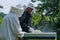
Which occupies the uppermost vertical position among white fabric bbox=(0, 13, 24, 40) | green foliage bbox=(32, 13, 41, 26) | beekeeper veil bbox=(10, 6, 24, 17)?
beekeeper veil bbox=(10, 6, 24, 17)

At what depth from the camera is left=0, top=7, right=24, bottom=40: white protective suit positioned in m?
6.68

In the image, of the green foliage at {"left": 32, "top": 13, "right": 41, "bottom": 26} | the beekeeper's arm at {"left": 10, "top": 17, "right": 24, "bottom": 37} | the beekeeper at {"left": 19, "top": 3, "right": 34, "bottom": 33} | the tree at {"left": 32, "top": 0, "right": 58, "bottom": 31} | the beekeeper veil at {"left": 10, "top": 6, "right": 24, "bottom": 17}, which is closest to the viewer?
the beekeeper's arm at {"left": 10, "top": 17, "right": 24, "bottom": 37}

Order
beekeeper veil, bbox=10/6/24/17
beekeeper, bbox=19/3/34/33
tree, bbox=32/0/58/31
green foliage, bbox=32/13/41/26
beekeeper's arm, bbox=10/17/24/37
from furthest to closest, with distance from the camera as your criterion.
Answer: tree, bbox=32/0/58/31, green foliage, bbox=32/13/41/26, beekeeper, bbox=19/3/34/33, beekeeper veil, bbox=10/6/24/17, beekeeper's arm, bbox=10/17/24/37

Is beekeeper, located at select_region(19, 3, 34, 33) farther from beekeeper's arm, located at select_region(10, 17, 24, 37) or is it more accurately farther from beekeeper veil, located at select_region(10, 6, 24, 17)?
beekeeper's arm, located at select_region(10, 17, 24, 37)

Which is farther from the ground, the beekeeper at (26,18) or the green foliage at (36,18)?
the beekeeper at (26,18)

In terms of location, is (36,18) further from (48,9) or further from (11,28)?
(11,28)

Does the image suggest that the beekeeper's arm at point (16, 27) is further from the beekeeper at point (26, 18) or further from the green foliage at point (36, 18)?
the green foliage at point (36, 18)

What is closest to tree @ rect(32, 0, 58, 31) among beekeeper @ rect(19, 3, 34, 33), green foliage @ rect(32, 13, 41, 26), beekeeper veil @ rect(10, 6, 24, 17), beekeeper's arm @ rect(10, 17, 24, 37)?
green foliage @ rect(32, 13, 41, 26)

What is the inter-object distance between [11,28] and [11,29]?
0.09 ft

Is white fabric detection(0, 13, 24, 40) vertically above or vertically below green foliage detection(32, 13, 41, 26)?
above

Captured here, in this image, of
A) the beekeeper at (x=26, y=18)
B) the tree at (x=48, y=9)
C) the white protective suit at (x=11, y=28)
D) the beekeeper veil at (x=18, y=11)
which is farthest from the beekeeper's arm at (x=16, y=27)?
the tree at (x=48, y=9)

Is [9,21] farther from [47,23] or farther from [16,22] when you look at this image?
[47,23]

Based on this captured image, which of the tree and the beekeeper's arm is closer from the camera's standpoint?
the beekeeper's arm

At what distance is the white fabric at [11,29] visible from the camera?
6.68 m
